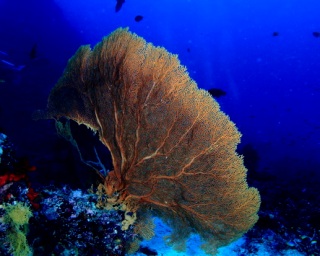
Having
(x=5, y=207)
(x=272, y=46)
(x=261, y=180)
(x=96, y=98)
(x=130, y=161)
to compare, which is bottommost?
(x=5, y=207)

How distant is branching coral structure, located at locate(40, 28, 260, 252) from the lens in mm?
3611

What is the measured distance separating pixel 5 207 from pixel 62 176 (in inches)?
207

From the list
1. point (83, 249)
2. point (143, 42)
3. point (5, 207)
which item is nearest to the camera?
point (5, 207)

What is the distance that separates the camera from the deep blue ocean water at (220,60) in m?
14.4

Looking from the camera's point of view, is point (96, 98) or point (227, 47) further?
point (227, 47)

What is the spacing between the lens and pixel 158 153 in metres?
3.88

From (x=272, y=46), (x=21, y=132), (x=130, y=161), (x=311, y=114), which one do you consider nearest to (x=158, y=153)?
(x=130, y=161)

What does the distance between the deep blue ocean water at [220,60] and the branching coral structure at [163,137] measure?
165 inches

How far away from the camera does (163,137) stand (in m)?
3.77

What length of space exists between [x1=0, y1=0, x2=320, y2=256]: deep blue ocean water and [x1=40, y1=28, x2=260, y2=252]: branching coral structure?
4.19 m

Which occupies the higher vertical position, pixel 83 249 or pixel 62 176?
pixel 62 176

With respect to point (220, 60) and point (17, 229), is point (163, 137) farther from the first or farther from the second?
point (220, 60)

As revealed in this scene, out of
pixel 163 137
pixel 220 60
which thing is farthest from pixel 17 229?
pixel 220 60

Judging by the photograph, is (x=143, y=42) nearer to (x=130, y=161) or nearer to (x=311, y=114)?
(x=130, y=161)
